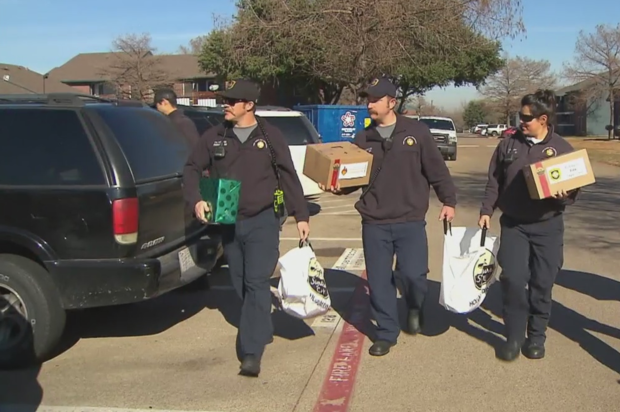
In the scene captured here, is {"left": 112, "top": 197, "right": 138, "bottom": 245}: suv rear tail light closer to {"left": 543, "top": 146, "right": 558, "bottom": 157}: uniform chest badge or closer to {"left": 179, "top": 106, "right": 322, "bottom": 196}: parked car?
{"left": 543, "top": 146, "right": 558, "bottom": 157}: uniform chest badge

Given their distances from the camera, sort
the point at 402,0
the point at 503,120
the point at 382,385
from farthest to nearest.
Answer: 1. the point at 503,120
2. the point at 402,0
3. the point at 382,385

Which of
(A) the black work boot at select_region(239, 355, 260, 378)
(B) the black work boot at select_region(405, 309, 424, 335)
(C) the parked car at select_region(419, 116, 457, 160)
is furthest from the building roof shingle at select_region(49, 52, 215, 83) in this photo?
(A) the black work boot at select_region(239, 355, 260, 378)

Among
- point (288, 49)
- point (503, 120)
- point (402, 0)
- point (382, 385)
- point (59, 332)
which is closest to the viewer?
point (382, 385)

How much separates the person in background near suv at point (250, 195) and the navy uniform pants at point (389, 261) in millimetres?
555

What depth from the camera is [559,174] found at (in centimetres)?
438

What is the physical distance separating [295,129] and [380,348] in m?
7.00

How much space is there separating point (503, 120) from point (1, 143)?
110043 mm

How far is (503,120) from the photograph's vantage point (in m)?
109

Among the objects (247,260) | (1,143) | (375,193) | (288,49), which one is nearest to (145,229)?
(247,260)

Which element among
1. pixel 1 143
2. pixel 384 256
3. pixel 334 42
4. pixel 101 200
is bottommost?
pixel 384 256

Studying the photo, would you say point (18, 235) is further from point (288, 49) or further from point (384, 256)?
point (288, 49)

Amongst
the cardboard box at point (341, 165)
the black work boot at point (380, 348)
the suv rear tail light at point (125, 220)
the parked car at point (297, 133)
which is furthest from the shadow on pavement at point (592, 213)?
the suv rear tail light at point (125, 220)

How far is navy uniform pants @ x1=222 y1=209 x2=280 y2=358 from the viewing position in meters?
4.55

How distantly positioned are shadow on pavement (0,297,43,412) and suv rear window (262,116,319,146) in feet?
23.0
